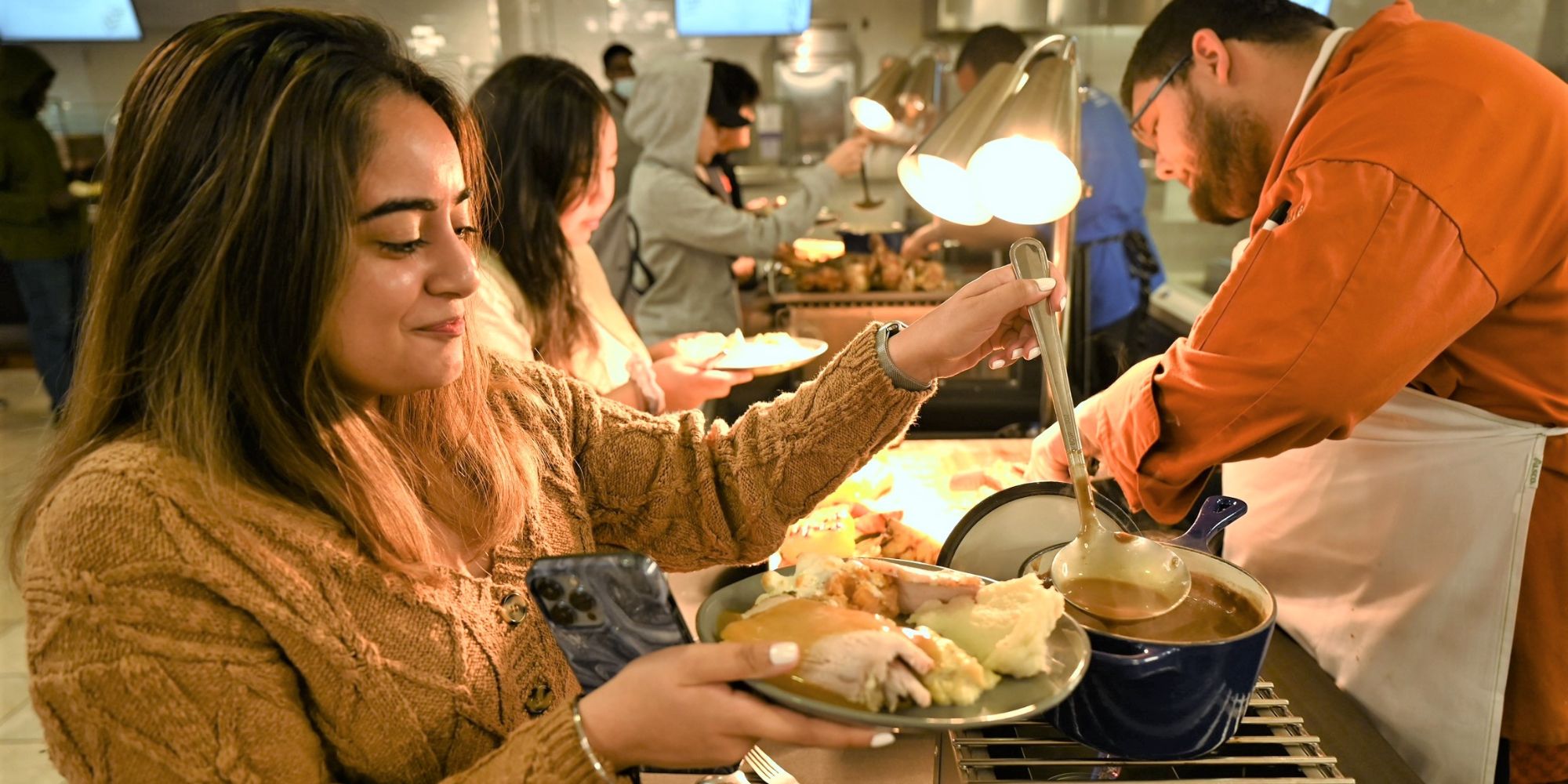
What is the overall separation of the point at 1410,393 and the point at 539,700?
50.9 inches

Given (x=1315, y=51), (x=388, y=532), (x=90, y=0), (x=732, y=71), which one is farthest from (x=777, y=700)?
(x=90, y=0)

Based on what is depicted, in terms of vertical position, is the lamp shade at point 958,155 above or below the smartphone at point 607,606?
above

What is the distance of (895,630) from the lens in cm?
82

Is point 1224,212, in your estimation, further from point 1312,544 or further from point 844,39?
point 844,39

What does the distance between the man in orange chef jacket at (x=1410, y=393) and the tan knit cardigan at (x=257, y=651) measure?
37.3 inches

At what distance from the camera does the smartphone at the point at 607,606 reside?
76 centimetres

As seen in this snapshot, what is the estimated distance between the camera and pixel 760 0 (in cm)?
685

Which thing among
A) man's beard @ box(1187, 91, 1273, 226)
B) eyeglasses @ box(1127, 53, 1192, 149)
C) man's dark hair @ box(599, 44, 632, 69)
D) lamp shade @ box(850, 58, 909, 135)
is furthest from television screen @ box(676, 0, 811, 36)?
man's beard @ box(1187, 91, 1273, 226)

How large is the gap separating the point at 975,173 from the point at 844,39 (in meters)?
6.31

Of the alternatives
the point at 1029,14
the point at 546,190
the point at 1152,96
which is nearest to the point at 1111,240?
the point at 1152,96

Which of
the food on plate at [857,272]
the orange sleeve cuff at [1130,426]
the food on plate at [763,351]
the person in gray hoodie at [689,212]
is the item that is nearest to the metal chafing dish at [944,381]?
the food on plate at [857,272]

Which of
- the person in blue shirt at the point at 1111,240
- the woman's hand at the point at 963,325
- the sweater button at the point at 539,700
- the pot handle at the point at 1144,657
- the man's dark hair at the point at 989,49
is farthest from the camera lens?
the man's dark hair at the point at 989,49

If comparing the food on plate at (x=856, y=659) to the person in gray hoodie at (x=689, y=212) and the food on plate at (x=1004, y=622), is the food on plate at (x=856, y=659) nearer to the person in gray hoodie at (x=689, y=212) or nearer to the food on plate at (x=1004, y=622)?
the food on plate at (x=1004, y=622)

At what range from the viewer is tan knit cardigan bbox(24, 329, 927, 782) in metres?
0.81
